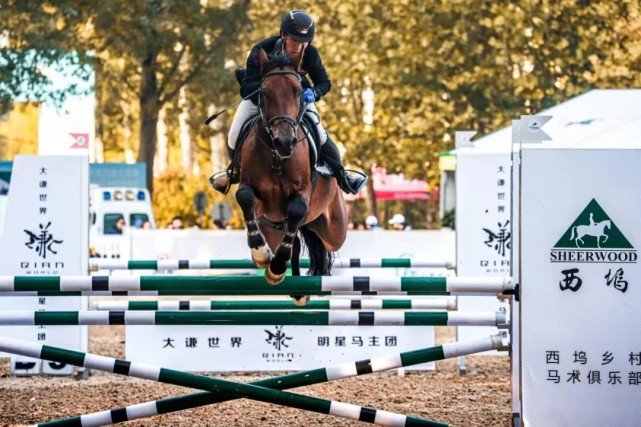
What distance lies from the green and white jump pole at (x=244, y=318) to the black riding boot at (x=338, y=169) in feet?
6.31

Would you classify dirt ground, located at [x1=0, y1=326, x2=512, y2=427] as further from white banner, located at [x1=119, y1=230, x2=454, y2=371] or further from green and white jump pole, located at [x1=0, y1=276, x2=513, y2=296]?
green and white jump pole, located at [x1=0, y1=276, x2=513, y2=296]

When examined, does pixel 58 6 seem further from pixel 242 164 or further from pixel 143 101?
pixel 242 164

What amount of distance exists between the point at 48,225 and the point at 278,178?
4539 millimetres

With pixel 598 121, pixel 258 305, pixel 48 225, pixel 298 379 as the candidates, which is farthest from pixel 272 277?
pixel 598 121

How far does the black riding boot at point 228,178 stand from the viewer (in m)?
8.77

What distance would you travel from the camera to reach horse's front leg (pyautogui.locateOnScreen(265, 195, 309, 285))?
7.56m

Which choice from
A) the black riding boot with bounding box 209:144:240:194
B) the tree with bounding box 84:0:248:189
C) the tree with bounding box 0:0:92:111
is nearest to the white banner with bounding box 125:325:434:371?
the black riding boot with bounding box 209:144:240:194

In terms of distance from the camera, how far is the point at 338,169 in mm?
9195

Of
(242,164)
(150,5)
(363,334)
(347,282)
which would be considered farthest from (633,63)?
(347,282)

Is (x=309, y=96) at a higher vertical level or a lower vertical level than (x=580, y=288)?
higher

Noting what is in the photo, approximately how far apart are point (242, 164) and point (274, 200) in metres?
0.34

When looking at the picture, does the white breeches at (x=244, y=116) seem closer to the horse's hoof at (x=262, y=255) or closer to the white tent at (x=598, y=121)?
the horse's hoof at (x=262, y=255)

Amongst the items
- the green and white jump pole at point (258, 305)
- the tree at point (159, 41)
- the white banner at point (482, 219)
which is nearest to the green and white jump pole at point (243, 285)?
the green and white jump pole at point (258, 305)

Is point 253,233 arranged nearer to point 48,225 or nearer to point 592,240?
point 592,240
